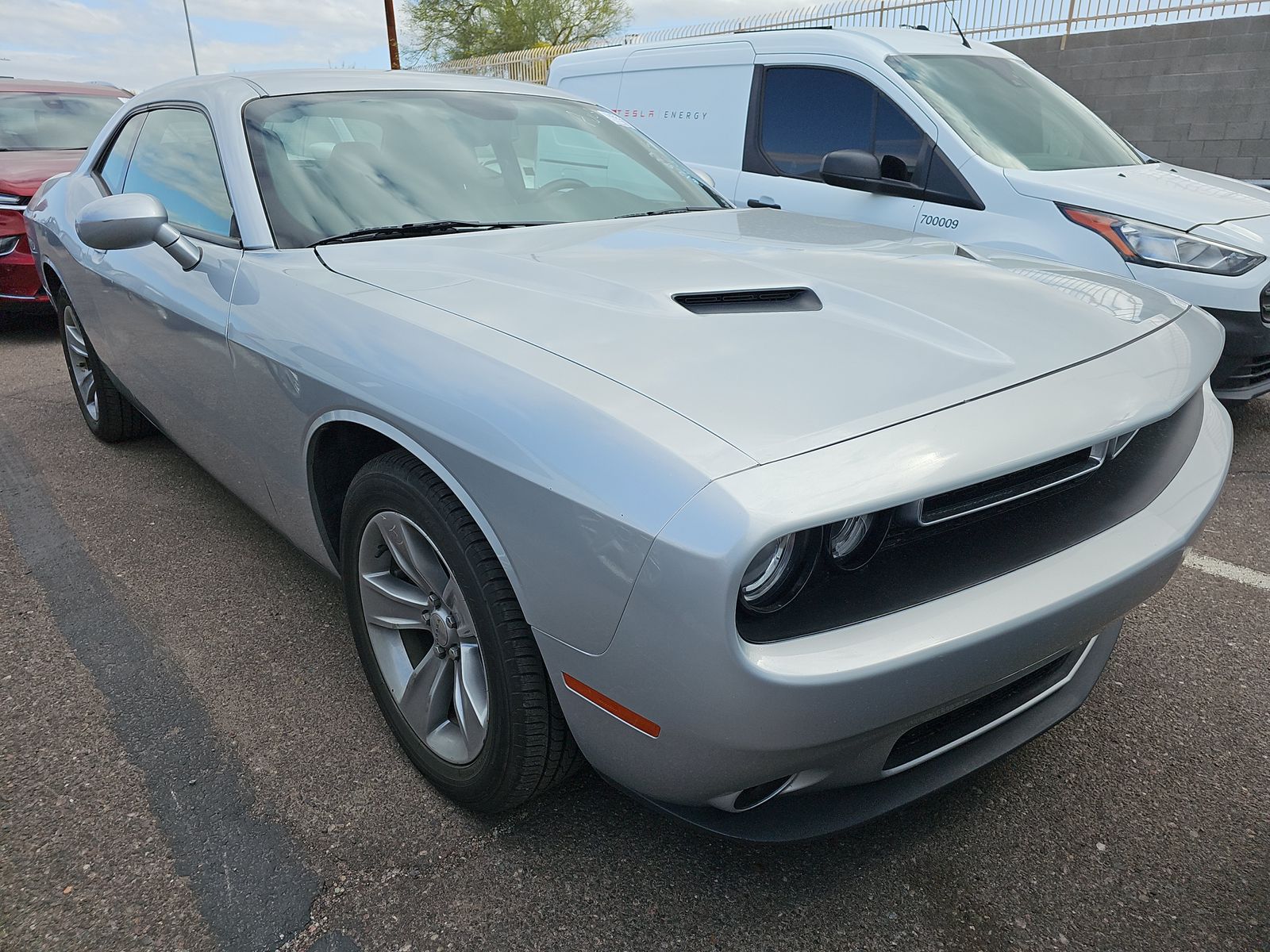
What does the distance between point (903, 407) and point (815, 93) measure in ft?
12.8

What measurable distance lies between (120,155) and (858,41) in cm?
342

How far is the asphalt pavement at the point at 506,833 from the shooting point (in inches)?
65.9

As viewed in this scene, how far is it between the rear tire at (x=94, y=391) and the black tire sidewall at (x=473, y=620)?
7.52 ft

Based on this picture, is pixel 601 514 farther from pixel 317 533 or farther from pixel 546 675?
pixel 317 533

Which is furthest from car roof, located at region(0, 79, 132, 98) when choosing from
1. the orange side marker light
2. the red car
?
the orange side marker light

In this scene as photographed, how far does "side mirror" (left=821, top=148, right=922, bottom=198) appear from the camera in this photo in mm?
4316

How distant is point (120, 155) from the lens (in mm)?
3574

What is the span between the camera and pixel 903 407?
147cm

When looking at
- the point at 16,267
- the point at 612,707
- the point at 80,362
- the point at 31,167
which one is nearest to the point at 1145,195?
the point at 612,707

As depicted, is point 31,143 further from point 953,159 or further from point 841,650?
point 841,650

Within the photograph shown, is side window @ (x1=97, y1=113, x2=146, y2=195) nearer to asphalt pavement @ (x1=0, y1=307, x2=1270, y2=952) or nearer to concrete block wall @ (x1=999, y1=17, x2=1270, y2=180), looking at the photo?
asphalt pavement @ (x1=0, y1=307, x2=1270, y2=952)

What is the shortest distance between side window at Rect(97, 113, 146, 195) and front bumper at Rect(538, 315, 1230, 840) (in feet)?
9.77

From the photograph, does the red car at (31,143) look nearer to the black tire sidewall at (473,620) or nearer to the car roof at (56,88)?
the car roof at (56,88)

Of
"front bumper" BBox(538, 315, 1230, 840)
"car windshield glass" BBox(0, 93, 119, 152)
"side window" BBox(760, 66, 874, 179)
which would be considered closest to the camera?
"front bumper" BBox(538, 315, 1230, 840)
